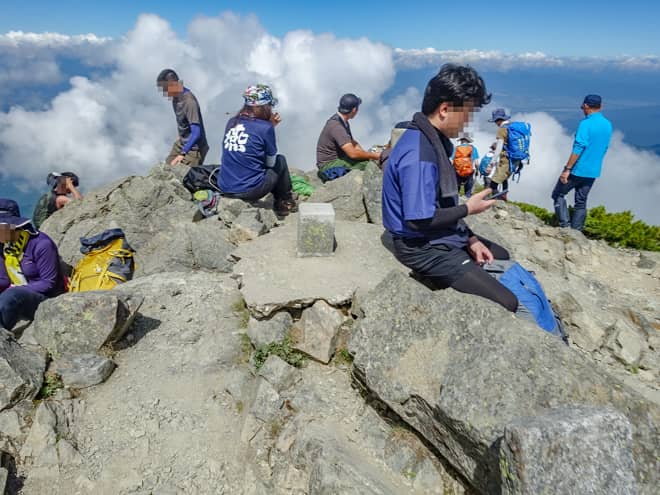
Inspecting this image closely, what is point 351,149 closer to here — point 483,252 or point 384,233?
point 384,233

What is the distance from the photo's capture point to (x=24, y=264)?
280 inches

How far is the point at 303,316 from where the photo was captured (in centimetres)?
593

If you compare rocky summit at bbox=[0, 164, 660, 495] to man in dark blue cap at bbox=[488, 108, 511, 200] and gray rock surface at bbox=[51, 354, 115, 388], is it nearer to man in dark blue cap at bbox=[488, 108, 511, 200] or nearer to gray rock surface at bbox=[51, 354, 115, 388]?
gray rock surface at bbox=[51, 354, 115, 388]

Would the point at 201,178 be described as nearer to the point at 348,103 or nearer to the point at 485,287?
the point at 348,103

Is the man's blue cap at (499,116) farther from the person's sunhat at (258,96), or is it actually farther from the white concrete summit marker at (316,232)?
the white concrete summit marker at (316,232)

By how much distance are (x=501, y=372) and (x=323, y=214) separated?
12.8 ft

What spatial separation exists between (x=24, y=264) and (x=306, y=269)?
15.4 ft

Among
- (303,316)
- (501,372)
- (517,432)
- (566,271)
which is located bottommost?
(566,271)

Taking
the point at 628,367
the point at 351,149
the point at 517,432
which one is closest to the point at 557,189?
the point at 351,149

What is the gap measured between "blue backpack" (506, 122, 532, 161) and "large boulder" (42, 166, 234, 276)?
31.2 feet

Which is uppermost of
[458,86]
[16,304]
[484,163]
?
[458,86]

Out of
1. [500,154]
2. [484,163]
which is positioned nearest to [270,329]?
[500,154]

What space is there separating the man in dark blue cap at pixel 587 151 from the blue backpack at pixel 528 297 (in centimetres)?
677

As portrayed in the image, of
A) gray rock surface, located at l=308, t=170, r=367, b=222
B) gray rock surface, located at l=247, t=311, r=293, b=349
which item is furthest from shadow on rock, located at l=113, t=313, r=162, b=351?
gray rock surface, located at l=308, t=170, r=367, b=222
